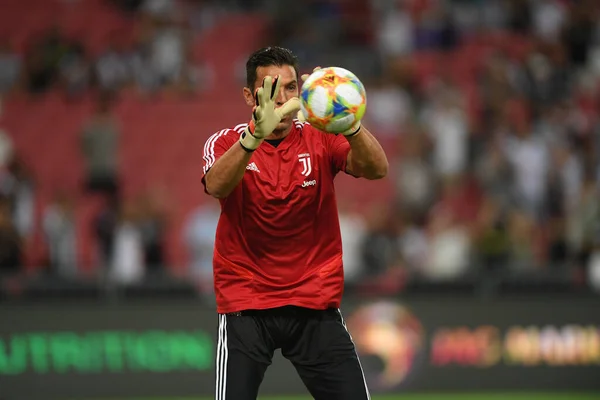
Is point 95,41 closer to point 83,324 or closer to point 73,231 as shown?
point 73,231

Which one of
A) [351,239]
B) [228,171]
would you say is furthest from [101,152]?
[228,171]

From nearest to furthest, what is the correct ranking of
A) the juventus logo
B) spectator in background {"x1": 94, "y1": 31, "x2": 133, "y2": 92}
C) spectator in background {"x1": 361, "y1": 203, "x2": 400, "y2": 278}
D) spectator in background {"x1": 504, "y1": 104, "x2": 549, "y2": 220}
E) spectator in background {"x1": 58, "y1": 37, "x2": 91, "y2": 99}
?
1. the juventus logo
2. spectator in background {"x1": 361, "y1": 203, "x2": 400, "y2": 278}
3. spectator in background {"x1": 504, "y1": 104, "x2": 549, "y2": 220}
4. spectator in background {"x1": 58, "y1": 37, "x2": 91, "y2": 99}
5. spectator in background {"x1": 94, "y1": 31, "x2": 133, "y2": 92}

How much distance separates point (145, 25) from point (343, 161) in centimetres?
1294

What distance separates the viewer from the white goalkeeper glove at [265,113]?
16.5ft

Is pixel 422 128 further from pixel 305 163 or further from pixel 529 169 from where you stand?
pixel 305 163

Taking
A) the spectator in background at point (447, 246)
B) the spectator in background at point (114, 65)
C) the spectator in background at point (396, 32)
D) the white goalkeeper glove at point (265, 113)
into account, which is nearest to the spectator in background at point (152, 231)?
the spectator in background at point (447, 246)

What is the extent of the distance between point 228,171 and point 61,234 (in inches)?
374

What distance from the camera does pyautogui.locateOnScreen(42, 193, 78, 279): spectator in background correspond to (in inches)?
558

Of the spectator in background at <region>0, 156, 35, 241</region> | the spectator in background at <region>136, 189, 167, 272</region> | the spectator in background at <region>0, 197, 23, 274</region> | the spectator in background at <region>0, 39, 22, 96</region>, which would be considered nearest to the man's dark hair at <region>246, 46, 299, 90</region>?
the spectator in background at <region>0, 197, 23, 274</region>

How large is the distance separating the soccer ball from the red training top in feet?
1.76

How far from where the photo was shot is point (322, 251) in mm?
5621

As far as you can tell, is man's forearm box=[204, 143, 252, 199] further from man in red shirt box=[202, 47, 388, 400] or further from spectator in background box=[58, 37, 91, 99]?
spectator in background box=[58, 37, 91, 99]

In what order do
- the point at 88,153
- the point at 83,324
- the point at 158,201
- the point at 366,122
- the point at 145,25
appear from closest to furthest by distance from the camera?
the point at 83,324 < the point at 158,201 < the point at 88,153 < the point at 366,122 < the point at 145,25

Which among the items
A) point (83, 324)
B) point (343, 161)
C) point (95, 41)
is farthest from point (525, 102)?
point (343, 161)
